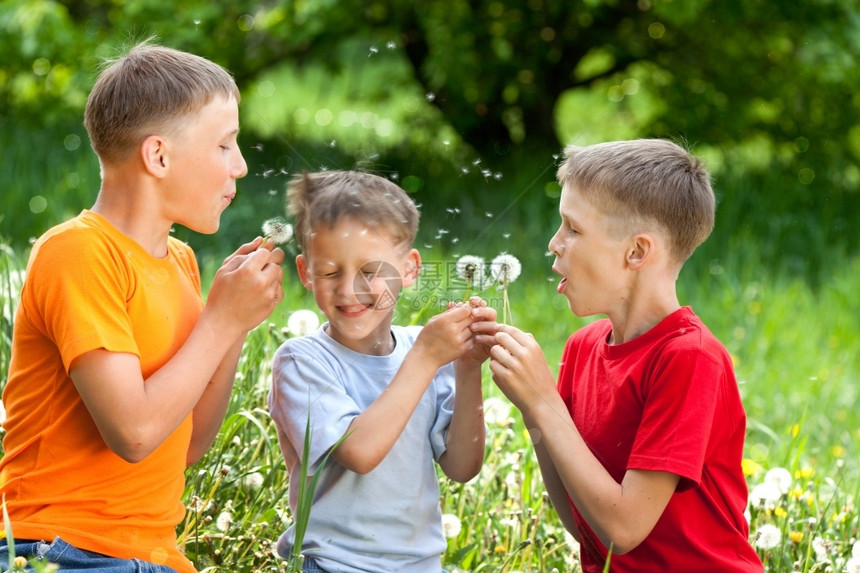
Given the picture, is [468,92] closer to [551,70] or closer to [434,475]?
[551,70]

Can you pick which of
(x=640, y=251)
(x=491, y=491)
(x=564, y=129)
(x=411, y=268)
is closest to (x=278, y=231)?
(x=411, y=268)

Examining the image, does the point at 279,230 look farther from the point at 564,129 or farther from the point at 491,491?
the point at 564,129

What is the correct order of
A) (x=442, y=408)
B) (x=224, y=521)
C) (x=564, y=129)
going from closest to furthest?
(x=442, y=408), (x=224, y=521), (x=564, y=129)

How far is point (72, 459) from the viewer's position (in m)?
1.89

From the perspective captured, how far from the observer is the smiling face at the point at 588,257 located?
2055 mm

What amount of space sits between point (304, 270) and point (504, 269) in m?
0.39

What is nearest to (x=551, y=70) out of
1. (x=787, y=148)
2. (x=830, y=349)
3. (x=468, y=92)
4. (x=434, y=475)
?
(x=468, y=92)

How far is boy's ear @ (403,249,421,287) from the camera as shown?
202 centimetres

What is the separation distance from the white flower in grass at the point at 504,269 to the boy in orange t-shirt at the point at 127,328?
41 cm

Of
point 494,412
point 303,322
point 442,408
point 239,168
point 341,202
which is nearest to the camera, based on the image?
point 341,202

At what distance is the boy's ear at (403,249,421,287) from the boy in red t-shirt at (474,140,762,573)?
0.54 feet

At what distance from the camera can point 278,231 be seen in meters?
2.00

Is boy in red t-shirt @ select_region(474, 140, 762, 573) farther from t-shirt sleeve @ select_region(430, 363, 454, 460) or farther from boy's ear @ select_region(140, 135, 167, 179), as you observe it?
boy's ear @ select_region(140, 135, 167, 179)

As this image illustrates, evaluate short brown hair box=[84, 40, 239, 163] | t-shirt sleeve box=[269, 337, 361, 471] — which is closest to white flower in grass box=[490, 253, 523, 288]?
t-shirt sleeve box=[269, 337, 361, 471]
